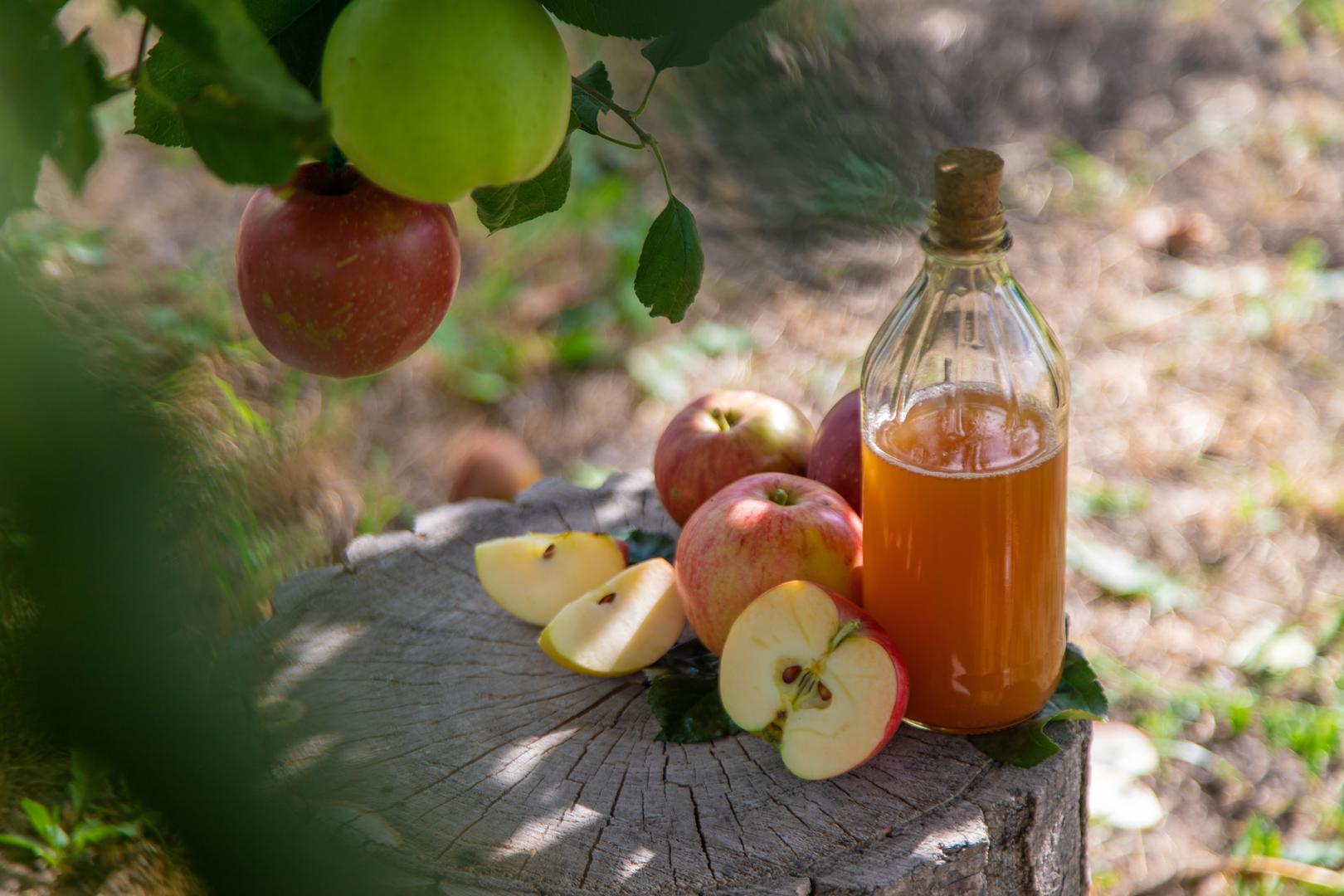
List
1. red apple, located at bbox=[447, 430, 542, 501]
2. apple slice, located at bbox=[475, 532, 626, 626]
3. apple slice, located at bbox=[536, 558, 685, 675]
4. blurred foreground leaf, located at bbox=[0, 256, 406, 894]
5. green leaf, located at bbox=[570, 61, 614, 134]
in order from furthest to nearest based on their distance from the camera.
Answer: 1. red apple, located at bbox=[447, 430, 542, 501]
2. apple slice, located at bbox=[475, 532, 626, 626]
3. apple slice, located at bbox=[536, 558, 685, 675]
4. green leaf, located at bbox=[570, 61, 614, 134]
5. blurred foreground leaf, located at bbox=[0, 256, 406, 894]

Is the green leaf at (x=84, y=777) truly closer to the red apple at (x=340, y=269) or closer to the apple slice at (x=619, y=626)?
the red apple at (x=340, y=269)

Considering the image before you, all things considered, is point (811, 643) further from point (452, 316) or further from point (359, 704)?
point (452, 316)

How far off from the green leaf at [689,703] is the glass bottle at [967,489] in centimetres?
19

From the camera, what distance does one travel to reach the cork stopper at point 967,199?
0.99 meters

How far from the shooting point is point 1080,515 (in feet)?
8.47

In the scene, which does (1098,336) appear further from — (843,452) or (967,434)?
(967,434)

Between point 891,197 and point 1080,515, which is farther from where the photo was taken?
point 1080,515

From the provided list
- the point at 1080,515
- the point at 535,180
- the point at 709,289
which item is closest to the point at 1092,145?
the point at 709,289

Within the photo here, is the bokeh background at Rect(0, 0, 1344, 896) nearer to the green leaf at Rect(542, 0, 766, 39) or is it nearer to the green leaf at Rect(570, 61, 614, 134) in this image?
the green leaf at Rect(570, 61, 614, 134)

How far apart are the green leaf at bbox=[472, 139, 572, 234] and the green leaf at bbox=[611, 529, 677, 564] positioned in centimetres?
Answer: 81

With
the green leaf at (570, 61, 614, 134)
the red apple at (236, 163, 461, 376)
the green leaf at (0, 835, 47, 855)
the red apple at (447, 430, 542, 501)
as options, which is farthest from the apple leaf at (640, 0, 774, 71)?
the red apple at (447, 430, 542, 501)

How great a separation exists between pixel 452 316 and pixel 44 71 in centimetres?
279

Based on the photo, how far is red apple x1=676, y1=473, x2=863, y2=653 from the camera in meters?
1.20

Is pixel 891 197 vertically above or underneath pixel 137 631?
underneath
